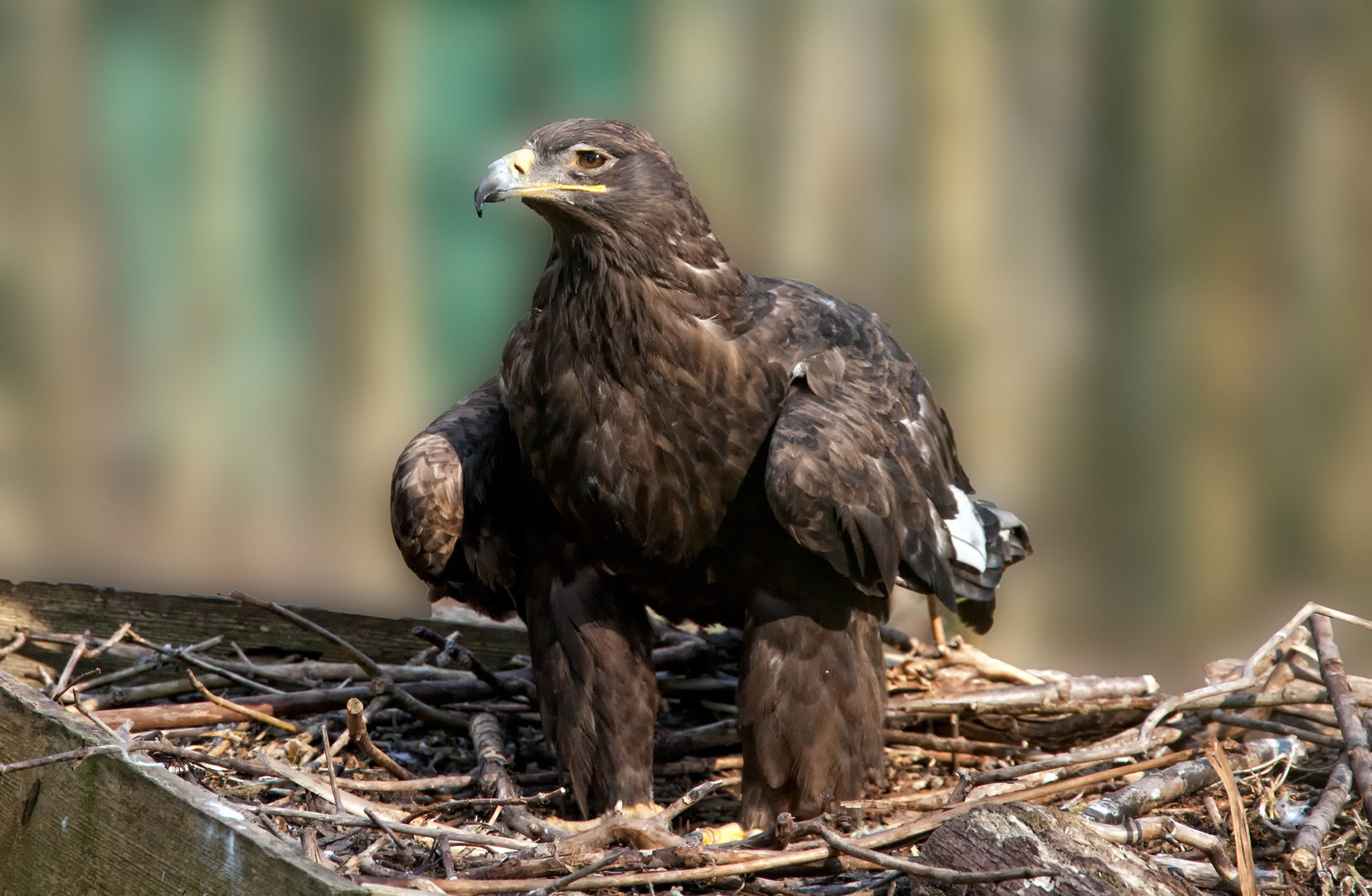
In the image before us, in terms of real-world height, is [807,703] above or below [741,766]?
above

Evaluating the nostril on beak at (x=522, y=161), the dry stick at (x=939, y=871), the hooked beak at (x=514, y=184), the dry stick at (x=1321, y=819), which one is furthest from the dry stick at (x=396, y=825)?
the dry stick at (x=1321, y=819)

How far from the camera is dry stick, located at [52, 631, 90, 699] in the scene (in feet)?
12.2

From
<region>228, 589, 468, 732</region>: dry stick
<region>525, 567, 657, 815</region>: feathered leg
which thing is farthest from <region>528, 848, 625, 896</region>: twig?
<region>228, 589, 468, 732</region>: dry stick

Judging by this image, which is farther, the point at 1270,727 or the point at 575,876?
the point at 1270,727

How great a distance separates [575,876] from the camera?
272cm

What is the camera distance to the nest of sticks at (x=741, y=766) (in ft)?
9.48

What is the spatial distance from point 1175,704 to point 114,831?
2645 mm

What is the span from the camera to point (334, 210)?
16.8ft

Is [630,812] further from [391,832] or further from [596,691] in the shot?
[391,832]

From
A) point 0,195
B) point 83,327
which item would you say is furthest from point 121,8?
point 83,327

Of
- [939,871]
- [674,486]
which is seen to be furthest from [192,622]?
[939,871]

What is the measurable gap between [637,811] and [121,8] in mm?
3320

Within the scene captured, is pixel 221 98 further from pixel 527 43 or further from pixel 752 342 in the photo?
pixel 752 342

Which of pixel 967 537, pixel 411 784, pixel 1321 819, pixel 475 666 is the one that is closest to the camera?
pixel 1321 819
